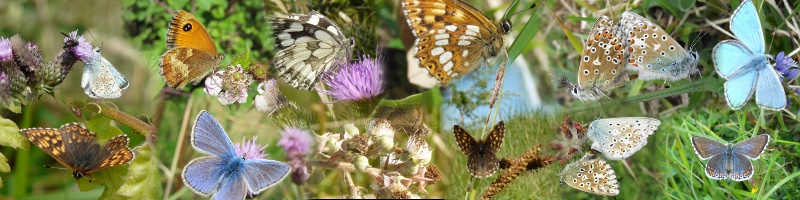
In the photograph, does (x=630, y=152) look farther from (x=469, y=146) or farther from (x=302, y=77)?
(x=302, y=77)

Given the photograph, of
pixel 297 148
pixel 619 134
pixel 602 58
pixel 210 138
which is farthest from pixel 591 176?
pixel 210 138

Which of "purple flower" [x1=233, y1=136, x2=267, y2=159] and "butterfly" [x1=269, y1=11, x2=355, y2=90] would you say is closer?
"butterfly" [x1=269, y1=11, x2=355, y2=90]

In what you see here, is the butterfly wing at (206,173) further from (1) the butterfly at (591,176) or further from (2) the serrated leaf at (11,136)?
(1) the butterfly at (591,176)

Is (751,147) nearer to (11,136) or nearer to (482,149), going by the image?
(482,149)

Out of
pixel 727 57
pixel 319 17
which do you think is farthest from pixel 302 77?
pixel 727 57

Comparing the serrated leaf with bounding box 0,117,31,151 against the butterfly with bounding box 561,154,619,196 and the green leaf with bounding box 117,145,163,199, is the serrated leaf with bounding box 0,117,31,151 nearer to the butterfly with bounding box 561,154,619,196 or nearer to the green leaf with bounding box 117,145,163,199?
the green leaf with bounding box 117,145,163,199

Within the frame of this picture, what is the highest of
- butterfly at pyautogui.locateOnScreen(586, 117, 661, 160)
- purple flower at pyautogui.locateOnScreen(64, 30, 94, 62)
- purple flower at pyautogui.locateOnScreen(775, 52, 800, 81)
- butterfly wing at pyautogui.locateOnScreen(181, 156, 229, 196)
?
purple flower at pyautogui.locateOnScreen(64, 30, 94, 62)

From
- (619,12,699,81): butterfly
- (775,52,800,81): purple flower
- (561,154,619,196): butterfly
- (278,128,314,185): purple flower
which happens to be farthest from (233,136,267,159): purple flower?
(775,52,800,81): purple flower
